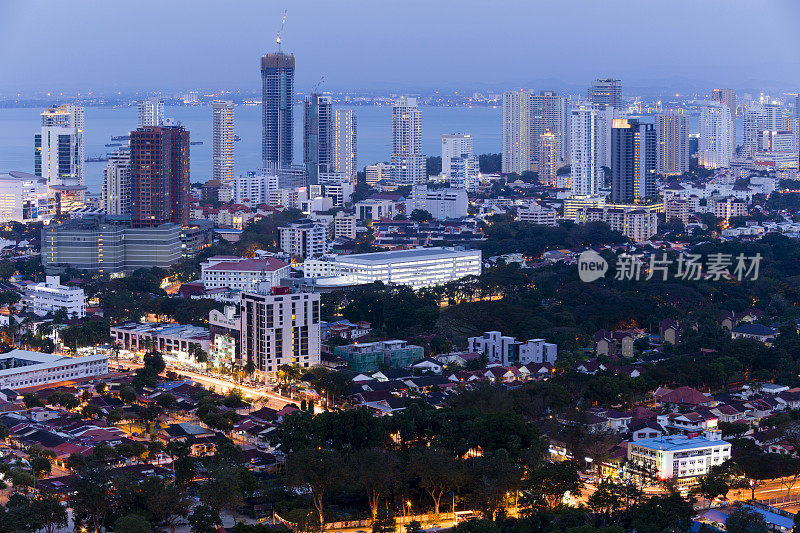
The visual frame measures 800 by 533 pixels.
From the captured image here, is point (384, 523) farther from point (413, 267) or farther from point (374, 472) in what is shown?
point (413, 267)

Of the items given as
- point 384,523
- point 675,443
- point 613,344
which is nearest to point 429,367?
point 613,344

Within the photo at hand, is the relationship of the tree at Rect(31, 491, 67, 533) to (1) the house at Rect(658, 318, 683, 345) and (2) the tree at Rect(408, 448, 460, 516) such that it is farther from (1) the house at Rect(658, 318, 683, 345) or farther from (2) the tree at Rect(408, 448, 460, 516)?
(1) the house at Rect(658, 318, 683, 345)

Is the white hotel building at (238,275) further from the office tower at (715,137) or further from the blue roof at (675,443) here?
the office tower at (715,137)

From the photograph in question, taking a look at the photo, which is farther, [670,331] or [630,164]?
[630,164]

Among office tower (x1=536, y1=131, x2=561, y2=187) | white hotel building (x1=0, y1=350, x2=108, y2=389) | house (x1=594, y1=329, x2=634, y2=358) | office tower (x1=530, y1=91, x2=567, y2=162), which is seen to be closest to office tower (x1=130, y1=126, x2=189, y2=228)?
white hotel building (x1=0, y1=350, x2=108, y2=389)

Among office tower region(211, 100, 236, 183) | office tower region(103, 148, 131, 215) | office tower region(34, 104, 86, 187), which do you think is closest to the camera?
office tower region(103, 148, 131, 215)

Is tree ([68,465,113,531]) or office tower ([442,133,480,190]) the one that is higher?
office tower ([442,133,480,190])

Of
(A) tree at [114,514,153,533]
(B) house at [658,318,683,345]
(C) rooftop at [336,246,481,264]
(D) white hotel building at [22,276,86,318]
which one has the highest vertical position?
(C) rooftop at [336,246,481,264]
